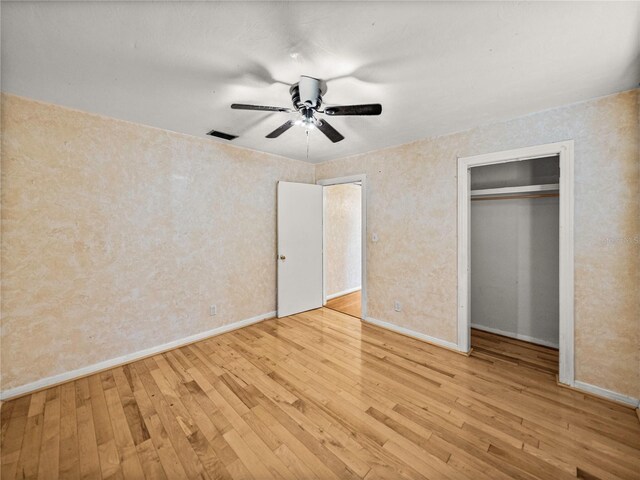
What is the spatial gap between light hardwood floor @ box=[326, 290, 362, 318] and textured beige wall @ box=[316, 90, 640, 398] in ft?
3.74

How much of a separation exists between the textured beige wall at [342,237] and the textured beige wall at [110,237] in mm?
1842

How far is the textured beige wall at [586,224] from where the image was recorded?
78.3 inches

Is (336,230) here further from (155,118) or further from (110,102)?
(110,102)

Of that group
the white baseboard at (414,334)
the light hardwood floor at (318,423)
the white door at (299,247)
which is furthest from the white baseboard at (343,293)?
the light hardwood floor at (318,423)

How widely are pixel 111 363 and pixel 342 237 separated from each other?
4.00 meters

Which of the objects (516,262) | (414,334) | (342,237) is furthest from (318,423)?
(342,237)

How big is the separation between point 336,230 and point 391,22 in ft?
13.1

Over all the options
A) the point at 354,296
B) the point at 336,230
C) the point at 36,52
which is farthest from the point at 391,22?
the point at 354,296

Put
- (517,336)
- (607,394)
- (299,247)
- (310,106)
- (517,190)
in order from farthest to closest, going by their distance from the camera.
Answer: (299,247) → (517,336) → (517,190) → (607,394) → (310,106)

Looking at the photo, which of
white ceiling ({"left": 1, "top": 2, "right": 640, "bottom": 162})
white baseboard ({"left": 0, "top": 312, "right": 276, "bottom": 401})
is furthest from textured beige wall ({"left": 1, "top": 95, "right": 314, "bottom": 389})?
white ceiling ({"left": 1, "top": 2, "right": 640, "bottom": 162})

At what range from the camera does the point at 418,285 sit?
10.4 feet

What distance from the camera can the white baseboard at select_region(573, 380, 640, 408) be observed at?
6.48 ft

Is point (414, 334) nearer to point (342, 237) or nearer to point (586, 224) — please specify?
point (586, 224)

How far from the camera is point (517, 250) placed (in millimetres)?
3154
